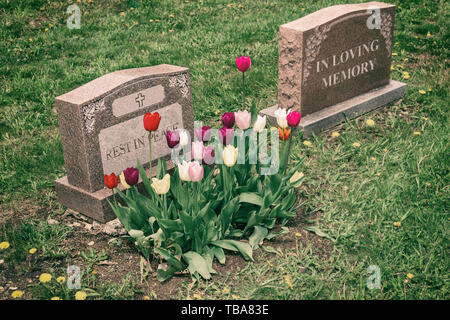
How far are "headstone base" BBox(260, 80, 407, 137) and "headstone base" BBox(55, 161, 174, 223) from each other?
1.40 m

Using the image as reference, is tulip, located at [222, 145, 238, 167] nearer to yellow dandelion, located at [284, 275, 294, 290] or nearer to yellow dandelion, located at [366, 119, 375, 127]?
yellow dandelion, located at [284, 275, 294, 290]

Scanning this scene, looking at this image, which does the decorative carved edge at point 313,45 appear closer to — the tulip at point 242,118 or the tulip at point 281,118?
the tulip at point 281,118

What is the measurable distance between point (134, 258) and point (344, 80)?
2.53 metres

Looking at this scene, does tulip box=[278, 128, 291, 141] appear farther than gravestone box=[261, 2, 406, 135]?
No

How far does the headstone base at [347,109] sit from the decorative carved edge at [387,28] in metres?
0.39

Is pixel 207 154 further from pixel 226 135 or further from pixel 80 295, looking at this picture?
pixel 80 295

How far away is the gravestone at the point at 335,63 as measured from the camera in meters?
4.38

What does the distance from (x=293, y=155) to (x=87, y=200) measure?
1.62 m

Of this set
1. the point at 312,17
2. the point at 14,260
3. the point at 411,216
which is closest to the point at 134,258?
the point at 14,260

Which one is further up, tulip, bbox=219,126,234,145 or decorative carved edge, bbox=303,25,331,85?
decorative carved edge, bbox=303,25,331,85

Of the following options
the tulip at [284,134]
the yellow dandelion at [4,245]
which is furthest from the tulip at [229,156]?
the yellow dandelion at [4,245]

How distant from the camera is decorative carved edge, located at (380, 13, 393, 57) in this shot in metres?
4.91

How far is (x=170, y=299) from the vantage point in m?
2.93

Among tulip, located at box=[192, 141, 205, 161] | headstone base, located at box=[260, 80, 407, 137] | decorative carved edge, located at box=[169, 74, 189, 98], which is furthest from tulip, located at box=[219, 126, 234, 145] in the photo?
headstone base, located at box=[260, 80, 407, 137]
